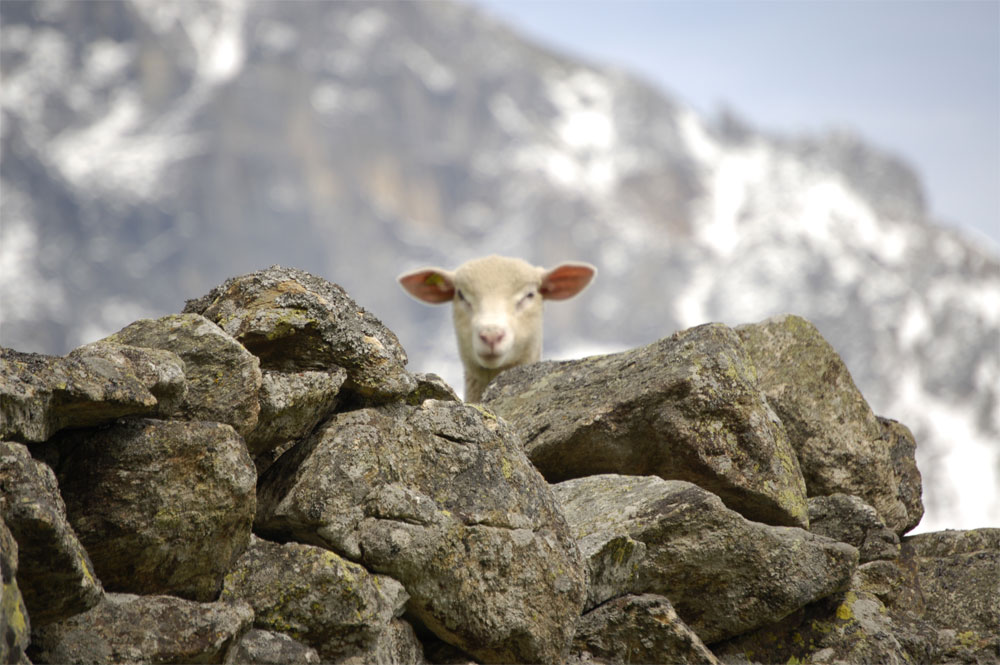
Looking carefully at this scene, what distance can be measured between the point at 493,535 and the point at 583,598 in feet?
2.00

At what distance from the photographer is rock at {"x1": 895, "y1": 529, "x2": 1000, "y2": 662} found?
7055mm

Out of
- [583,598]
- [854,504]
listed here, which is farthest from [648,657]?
[854,504]

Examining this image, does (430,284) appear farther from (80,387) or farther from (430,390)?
(80,387)

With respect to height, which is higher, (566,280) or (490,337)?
(566,280)

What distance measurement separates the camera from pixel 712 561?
6.04 meters

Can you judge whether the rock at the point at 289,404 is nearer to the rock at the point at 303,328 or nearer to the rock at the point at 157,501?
the rock at the point at 303,328

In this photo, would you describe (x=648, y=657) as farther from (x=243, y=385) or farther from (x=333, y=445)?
(x=243, y=385)

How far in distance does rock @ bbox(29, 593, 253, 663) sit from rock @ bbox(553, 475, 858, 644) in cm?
233

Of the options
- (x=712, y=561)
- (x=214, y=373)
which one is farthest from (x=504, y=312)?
(x=214, y=373)

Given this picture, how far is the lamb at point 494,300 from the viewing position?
11359 mm

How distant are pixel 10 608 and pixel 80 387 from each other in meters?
0.89

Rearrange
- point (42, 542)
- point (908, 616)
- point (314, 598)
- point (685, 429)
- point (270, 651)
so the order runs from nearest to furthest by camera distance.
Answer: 1. point (42, 542)
2. point (270, 651)
3. point (314, 598)
4. point (685, 429)
5. point (908, 616)

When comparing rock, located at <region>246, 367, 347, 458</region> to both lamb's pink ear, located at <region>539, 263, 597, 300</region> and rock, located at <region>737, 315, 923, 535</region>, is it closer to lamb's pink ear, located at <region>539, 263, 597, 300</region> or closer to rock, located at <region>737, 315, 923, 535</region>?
rock, located at <region>737, 315, 923, 535</region>

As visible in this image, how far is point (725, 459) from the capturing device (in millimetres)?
6629
